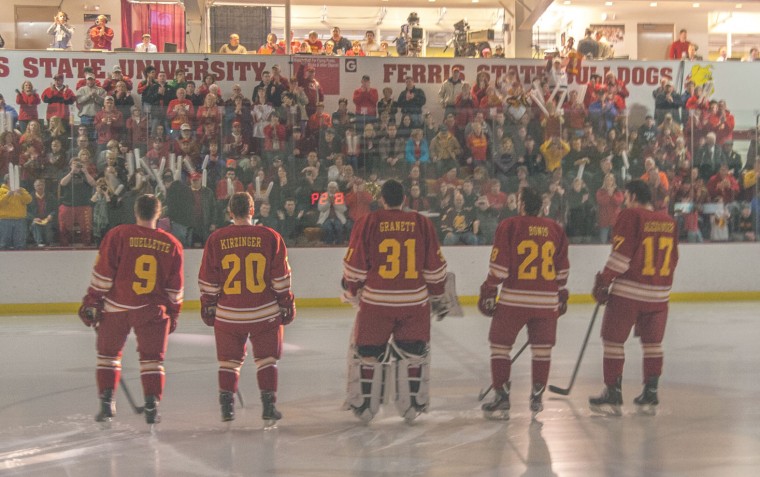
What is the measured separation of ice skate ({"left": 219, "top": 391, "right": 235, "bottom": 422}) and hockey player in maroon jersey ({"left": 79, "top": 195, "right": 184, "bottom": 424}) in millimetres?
363

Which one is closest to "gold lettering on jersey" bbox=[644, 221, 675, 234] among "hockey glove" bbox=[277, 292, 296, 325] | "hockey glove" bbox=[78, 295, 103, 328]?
"hockey glove" bbox=[277, 292, 296, 325]

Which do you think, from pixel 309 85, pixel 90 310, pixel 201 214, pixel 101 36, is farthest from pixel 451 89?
pixel 90 310

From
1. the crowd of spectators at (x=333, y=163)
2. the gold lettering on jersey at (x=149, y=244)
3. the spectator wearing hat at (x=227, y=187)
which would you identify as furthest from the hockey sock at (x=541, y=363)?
the spectator wearing hat at (x=227, y=187)

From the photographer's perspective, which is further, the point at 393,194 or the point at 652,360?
the point at 652,360

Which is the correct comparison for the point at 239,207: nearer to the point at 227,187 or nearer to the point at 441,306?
the point at 441,306

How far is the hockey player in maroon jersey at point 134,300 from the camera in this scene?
215 inches

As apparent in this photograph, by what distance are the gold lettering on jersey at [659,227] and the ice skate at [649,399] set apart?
35.6 inches

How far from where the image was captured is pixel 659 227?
5.94 metres

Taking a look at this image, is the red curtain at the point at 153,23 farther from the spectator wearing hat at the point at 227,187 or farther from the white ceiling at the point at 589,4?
the spectator wearing hat at the point at 227,187

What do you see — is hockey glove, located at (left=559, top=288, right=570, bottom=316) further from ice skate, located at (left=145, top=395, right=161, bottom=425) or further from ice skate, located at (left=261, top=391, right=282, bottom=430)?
ice skate, located at (left=145, top=395, right=161, bottom=425)

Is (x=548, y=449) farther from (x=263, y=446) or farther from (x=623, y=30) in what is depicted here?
(x=623, y=30)

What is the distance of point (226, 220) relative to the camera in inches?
472

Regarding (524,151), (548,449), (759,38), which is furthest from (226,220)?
(759,38)

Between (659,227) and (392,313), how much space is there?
69.7 inches
